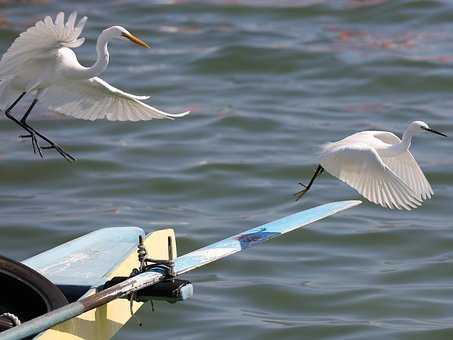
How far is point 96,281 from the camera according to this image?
4180 millimetres

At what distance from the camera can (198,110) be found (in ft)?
29.9

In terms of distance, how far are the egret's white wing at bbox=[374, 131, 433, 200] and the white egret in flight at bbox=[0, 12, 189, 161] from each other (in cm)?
83

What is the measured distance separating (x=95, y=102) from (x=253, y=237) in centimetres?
86

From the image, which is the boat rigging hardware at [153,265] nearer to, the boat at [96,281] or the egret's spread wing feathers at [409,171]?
the boat at [96,281]

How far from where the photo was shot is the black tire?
3834mm

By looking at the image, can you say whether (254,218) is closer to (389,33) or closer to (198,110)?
(198,110)

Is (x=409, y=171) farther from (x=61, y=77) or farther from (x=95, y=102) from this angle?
(x=61, y=77)

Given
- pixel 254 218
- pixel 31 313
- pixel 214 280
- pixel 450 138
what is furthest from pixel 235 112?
pixel 31 313

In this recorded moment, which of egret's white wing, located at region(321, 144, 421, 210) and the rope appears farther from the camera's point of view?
egret's white wing, located at region(321, 144, 421, 210)

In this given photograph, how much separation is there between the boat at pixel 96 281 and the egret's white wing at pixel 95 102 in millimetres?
423

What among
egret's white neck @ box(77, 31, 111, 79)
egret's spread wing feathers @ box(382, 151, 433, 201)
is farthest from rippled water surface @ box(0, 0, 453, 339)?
egret's white neck @ box(77, 31, 111, 79)

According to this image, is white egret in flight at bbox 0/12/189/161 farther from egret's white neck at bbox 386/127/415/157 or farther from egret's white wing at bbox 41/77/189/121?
egret's white neck at bbox 386/127/415/157

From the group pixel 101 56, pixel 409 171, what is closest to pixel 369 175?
pixel 409 171

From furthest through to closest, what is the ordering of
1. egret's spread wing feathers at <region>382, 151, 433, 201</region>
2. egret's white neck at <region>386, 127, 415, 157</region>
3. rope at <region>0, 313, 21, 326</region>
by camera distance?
egret's spread wing feathers at <region>382, 151, 433, 201</region>
egret's white neck at <region>386, 127, 415, 157</region>
rope at <region>0, 313, 21, 326</region>
